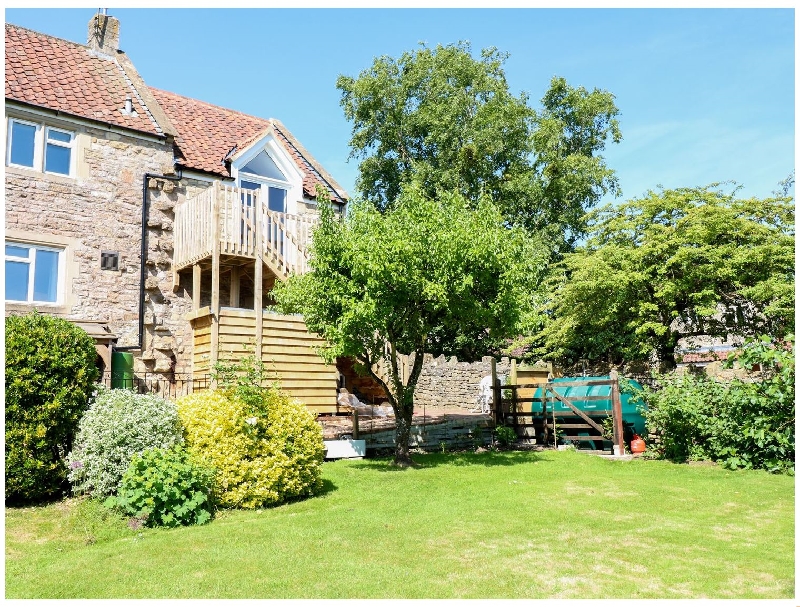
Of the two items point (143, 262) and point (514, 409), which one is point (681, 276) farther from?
point (143, 262)

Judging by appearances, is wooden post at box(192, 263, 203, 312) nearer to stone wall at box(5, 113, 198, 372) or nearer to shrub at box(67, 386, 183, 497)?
stone wall at box(5, 113, 198, 372)

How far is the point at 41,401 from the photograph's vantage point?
10.1 m

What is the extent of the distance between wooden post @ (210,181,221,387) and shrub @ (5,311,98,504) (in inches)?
208

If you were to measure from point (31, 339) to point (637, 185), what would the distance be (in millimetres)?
20116

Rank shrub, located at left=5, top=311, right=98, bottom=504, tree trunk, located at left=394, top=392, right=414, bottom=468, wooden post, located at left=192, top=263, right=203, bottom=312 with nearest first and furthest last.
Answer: shrub, located at left=5, top=311, right=98, bottom=504
tree trunk, located at left=394, top=392, right=414, bottom=468
wooden post, located at left=192, top=263, right=203, bottom=312

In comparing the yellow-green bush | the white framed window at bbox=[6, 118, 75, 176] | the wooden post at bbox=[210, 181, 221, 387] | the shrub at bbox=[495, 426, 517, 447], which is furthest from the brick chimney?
the shrub at bbox=[495, 426, 517, 447]

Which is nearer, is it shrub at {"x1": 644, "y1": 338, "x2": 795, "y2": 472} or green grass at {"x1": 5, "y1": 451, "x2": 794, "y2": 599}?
green grass at {"x1": 5, "y1": 451, "x2": 794, "y2": 599}

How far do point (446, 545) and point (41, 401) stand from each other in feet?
21.4

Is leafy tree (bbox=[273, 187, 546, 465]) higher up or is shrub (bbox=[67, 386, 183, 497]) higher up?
leafy tree (bbox=[273, 187, 546, 465])

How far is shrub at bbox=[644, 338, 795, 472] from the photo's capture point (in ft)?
42.0

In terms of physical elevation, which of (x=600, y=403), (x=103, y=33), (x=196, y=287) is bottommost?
(x=600, y=403)

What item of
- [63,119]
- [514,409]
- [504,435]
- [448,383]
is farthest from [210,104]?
[504,435]

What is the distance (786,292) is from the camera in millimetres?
18719

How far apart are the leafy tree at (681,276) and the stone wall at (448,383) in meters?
4.00
